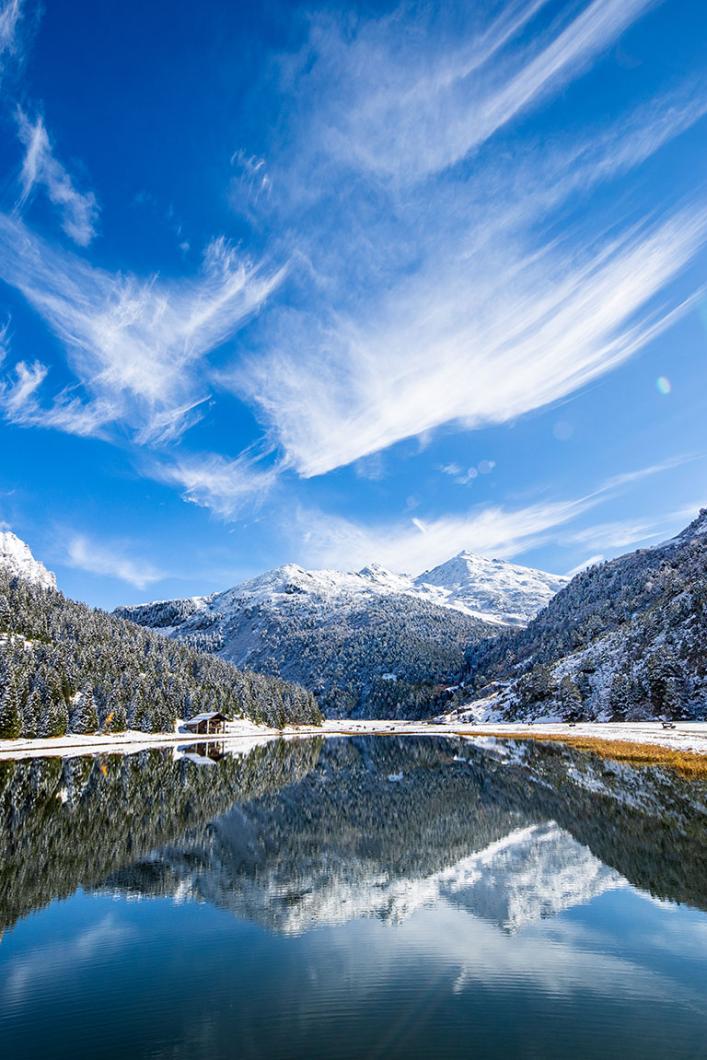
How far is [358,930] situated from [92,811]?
23177 millimetres

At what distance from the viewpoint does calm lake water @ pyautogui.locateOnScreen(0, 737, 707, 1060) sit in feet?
32.1

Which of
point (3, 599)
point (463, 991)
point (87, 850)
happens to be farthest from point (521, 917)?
point (3, 599)

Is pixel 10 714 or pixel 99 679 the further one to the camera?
pixel 99 679

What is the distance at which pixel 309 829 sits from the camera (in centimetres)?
2864

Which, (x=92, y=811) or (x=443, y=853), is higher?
(x=92, y=811)

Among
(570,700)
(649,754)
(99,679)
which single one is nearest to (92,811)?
(649,754)

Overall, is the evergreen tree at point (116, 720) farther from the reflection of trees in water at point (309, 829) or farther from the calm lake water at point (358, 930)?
the calm lake water at point (358, 930)

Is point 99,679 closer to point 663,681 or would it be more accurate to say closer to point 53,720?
point 53,720

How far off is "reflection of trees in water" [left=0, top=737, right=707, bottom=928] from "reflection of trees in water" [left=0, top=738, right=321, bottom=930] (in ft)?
0.38

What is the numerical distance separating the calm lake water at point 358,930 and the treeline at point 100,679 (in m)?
61.6

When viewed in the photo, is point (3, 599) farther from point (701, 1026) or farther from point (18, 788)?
point (701, 1026)

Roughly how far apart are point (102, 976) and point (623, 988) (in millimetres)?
11885

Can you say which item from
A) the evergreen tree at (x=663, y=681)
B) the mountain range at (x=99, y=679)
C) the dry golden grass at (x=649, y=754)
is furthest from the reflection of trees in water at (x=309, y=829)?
the evergreen tree at (x=663, y=681)

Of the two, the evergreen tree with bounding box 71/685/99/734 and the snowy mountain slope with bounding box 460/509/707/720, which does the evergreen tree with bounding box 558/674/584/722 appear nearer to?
the snowy mountain slope with bounding box 460/509/707/720
